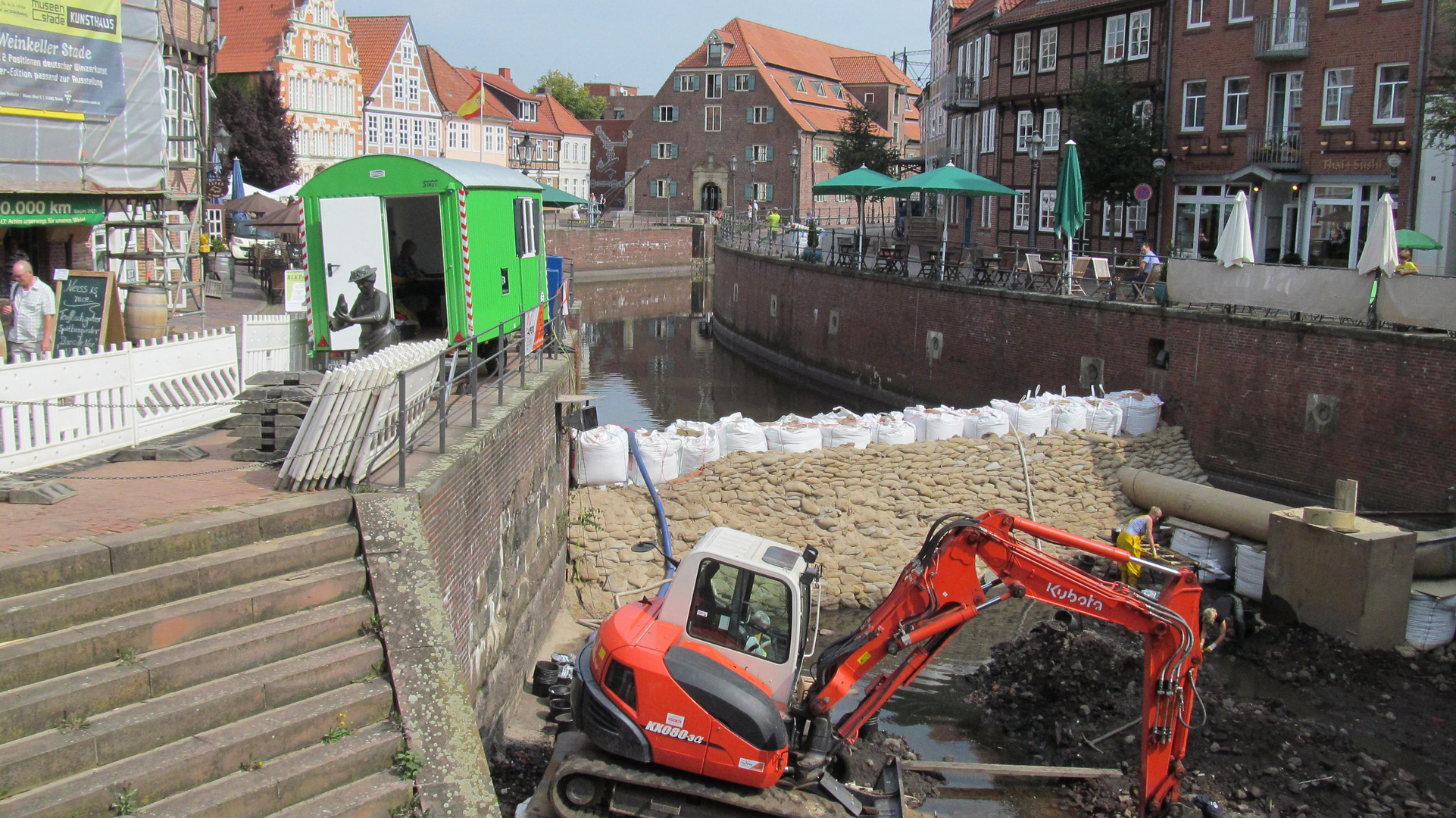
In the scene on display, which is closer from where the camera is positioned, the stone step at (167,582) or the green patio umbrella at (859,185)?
the stone step at (167,582)

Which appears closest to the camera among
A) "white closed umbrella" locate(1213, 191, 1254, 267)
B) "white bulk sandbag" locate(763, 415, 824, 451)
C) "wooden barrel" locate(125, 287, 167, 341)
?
"wooden barrel" locate(125, 287, 167, 341)

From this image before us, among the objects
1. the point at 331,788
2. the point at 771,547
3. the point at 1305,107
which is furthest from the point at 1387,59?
the point at 331,788

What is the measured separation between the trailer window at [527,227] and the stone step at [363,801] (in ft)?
31.0

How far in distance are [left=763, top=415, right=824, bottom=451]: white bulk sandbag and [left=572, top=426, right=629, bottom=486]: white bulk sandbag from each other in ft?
7.31

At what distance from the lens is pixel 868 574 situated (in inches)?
577


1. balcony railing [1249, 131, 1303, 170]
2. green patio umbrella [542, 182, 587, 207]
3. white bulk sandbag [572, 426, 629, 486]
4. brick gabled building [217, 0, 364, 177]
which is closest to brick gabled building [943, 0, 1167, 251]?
balcony railing [1249, 131, 1303, 170]

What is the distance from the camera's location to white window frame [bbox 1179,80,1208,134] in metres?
28.8

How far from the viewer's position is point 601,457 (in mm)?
15141

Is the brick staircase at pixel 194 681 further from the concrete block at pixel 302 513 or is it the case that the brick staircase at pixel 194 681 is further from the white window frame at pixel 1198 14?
the white window frame at pixel 1198 14

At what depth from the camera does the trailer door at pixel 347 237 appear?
12.5 m

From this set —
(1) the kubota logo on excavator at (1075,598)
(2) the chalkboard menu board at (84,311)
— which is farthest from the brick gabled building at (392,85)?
(1) the kubota logo on excavator at (1075,598)

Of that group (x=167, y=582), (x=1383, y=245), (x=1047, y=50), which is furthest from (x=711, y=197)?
(x=167, y=582)

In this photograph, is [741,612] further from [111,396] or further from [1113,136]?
[1113,136]

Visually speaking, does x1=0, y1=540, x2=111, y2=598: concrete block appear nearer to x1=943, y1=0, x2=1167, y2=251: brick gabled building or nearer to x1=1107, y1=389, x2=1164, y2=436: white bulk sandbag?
x1=1107, y1=389, x2=1164, y2=436: white bulk sandbag
